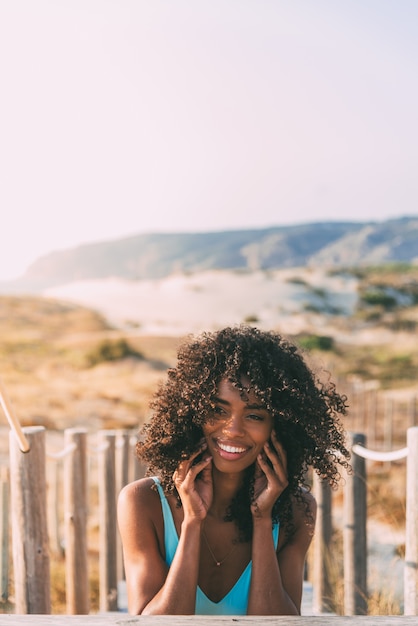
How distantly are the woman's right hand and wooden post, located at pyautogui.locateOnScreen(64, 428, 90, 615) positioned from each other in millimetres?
1714

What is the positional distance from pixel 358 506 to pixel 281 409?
1.52 meters

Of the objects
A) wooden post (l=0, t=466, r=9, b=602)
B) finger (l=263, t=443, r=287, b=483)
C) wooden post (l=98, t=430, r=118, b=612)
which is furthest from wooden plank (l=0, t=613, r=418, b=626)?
wooden post (l=0, t=466, r=9, b=602)

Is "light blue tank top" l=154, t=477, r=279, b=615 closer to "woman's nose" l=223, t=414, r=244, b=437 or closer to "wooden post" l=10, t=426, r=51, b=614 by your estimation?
"woman's nose" l=223, t=414, r=244, b=437

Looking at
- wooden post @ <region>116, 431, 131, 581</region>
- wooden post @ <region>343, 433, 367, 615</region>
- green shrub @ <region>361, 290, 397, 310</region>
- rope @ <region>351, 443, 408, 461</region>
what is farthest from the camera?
green shrub @ <region>361, 290, 397, 310</region>

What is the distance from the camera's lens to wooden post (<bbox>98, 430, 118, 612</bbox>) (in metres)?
4.65

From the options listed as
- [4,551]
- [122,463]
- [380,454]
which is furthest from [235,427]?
[122,463]

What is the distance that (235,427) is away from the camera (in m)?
2.21

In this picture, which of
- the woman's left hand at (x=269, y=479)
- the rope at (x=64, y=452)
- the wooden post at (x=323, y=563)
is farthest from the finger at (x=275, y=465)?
the wooden post at (x=323, y=563)

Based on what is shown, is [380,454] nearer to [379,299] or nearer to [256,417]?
[256,417]

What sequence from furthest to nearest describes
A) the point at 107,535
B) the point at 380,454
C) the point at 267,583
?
the point at 107,535 < the point at 380,454 < the point at 267,583

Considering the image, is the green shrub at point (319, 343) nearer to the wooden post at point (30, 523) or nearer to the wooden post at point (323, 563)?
the wooden post at point (323, 563)

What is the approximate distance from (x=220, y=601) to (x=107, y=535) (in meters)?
2.58

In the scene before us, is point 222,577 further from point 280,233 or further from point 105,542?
point 280,233

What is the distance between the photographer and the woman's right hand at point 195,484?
85.4 inches
